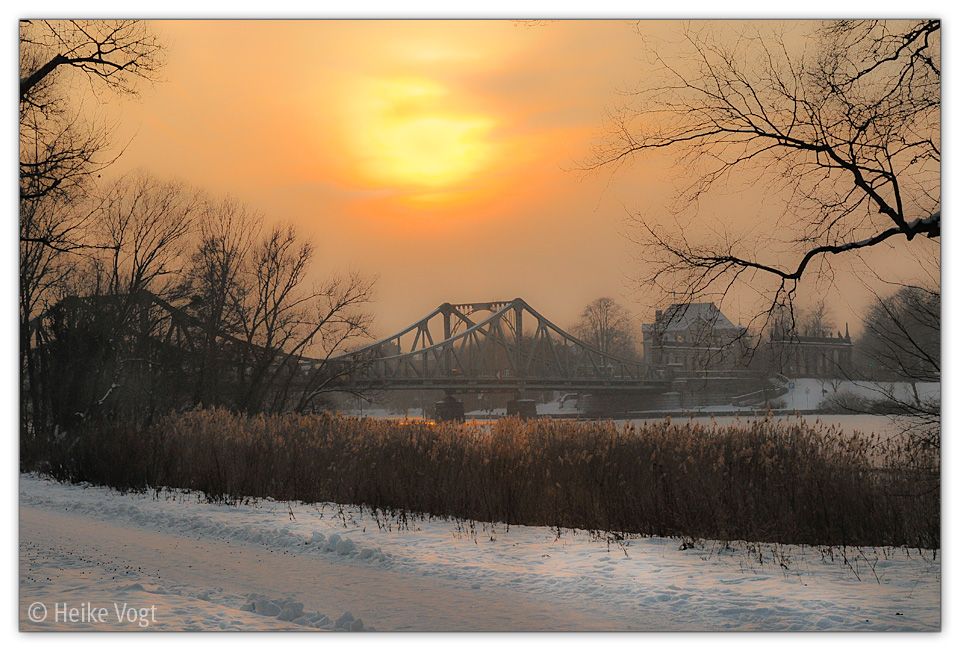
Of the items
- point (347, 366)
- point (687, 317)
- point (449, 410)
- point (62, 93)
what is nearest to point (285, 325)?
point (347, 366)

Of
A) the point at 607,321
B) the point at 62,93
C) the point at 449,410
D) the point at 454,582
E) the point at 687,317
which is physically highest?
the point at 62,93

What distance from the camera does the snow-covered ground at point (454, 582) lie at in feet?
16.4

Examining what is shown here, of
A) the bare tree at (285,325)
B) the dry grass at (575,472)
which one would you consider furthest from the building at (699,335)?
the bare tree at (285,325)

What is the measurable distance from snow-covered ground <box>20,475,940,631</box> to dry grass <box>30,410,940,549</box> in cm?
55

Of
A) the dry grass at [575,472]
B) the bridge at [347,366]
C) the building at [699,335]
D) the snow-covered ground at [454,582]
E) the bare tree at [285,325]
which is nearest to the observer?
the snow-covered ground at [454,582]

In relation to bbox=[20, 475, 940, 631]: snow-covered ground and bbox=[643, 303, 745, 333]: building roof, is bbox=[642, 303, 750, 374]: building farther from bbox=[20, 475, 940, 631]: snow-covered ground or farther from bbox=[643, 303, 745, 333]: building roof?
bbox=[20, 475, 940, 631]: snow-covered ground

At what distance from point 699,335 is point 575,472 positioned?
2411mm

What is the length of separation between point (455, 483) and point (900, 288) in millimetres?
4819

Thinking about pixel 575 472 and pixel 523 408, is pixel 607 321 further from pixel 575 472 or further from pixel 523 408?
pixel 523 408

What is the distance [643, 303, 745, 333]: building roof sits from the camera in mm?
6641

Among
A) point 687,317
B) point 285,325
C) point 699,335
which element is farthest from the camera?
point 285,325

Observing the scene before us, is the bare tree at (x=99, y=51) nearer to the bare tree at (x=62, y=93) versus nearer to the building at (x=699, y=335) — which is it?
the bare tree at (x=62, y=93)

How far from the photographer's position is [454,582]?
580 centimetres

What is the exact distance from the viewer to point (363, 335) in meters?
19.9
